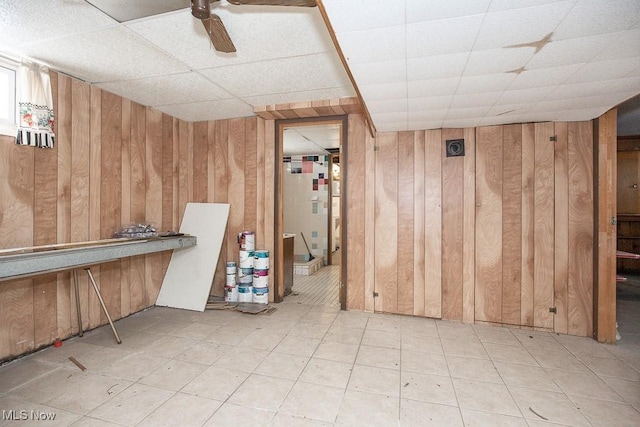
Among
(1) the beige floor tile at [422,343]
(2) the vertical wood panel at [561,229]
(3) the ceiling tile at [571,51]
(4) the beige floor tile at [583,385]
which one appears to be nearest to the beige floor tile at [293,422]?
(1) the beige floor tile at [422,343]

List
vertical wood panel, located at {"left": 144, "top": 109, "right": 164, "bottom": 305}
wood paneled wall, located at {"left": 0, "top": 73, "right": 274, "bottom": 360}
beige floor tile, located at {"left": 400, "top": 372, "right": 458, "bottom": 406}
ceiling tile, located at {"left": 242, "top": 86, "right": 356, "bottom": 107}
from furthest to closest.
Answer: vertical wood panel, located at {"left": 144, "top": 109, "right": 164, "bottom": 305}
ceiling tile, located at {"left": 242, "top": 86, "right": 356, "bottom": 107}
wood paneled wall, located at {"left": 0, "top": 73, "right": 274, "bottom": 360}
beige floor tile, located at {"left": 400, "top": 372, "right": 458, "bottom": 406}

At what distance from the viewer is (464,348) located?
2.52 metres

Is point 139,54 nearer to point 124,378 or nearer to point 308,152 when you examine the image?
point 124,378

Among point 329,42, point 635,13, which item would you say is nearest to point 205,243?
point 329,42

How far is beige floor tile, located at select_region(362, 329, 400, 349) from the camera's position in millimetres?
2580

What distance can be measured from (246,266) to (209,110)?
6.55ft

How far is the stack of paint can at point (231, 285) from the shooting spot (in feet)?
12.1

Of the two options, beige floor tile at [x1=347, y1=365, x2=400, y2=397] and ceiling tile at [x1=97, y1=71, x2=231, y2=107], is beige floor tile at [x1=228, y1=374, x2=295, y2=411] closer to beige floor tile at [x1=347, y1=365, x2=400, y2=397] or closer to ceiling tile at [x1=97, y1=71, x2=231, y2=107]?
beige floor tile at [x1=347, y1=365, x2=400, y2=397]

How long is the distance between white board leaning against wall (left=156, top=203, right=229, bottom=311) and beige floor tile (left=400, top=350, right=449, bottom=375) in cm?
234

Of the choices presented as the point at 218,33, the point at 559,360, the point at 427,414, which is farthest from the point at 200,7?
the point at 559,360

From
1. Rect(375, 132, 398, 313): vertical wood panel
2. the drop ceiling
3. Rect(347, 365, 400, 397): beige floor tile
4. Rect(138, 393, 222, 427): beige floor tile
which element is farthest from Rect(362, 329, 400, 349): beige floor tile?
the drop ceiling

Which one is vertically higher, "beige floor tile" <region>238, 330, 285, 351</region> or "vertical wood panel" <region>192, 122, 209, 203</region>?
"vertical wood panel" <region>192, 122, 209, 203</region>

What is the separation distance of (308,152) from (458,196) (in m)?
3.56

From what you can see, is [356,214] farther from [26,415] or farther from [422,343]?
[26,415]
